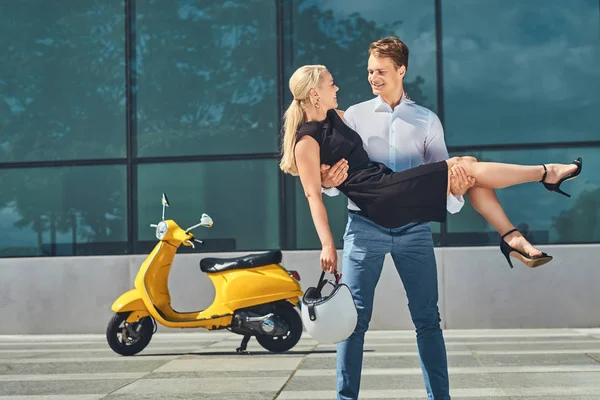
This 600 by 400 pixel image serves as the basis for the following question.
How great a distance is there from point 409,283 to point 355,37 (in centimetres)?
866

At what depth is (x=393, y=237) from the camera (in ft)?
14.2

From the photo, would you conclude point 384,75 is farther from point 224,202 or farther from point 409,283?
point 224,202

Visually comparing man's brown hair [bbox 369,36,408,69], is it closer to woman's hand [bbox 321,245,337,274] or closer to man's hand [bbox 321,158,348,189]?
man's hand [bbox 321,158,348,189]

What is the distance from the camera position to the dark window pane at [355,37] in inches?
491

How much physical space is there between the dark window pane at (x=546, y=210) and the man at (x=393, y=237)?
7.94 m

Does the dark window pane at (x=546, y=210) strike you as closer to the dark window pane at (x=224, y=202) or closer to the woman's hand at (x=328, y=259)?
the dark window pane at (x=224, y=202)

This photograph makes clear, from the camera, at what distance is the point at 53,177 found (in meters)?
13.1

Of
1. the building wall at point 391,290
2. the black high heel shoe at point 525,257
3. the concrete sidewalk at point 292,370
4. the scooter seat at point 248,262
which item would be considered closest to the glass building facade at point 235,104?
the building wall at point 391,290

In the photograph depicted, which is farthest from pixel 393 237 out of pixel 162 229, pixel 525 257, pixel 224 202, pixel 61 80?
pixel 61 80

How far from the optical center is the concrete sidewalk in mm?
6246

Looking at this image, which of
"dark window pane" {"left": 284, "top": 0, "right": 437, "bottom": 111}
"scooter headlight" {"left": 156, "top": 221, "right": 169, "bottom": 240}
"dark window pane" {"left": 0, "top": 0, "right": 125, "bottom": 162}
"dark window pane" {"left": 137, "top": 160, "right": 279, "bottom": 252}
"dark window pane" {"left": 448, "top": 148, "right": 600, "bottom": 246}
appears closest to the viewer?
"scooter headlight" {"left": 156, "top": 221, "right": 169, "bottom": 240}

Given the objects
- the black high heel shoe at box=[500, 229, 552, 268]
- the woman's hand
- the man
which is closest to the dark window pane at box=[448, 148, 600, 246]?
the black high heel shoe at box=[500, 229, 552, 268]

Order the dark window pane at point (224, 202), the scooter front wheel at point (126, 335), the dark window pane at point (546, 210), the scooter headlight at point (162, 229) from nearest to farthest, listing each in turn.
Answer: the scooter front wheel at point (126, 335), the scooter headlight at point (162, 229), the dark window pane at point (546, 210), the dark window pane at point (224, 202)

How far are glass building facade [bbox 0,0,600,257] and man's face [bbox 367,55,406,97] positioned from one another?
805cm
